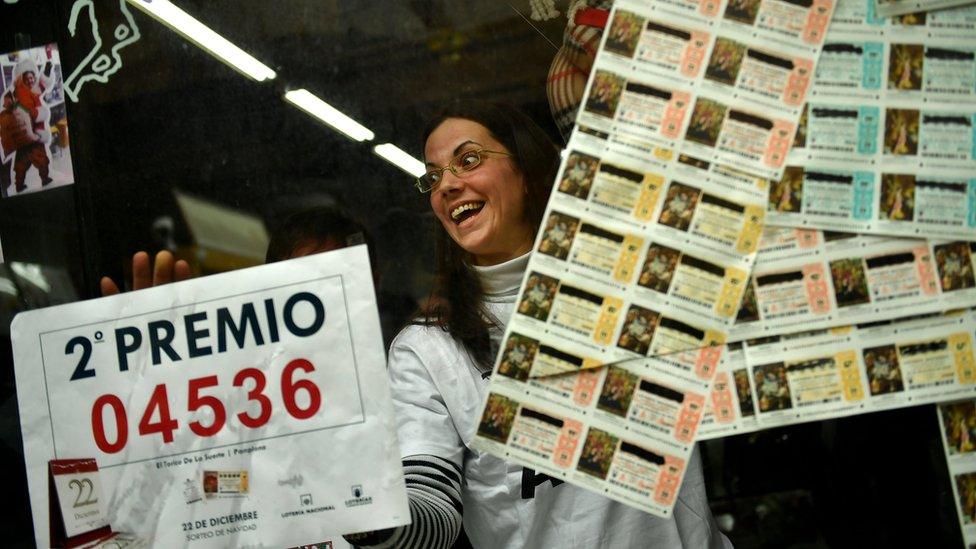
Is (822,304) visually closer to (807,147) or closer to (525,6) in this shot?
(807,147)

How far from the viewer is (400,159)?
1506 mm

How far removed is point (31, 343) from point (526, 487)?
0.88 m

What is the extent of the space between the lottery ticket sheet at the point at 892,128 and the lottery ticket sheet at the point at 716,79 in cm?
4

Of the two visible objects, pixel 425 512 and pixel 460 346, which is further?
pixel 460 346

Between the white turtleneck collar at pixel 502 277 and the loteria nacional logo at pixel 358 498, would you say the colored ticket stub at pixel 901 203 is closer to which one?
the white turtleneck collar at pixel 502 277

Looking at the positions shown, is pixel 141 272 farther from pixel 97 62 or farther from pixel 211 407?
pixel 97 62

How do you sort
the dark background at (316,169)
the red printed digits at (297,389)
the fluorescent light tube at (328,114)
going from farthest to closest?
the fluorescent light tube at (328,114) < the dark background at (316,169) < the red printed digits at (297,389)

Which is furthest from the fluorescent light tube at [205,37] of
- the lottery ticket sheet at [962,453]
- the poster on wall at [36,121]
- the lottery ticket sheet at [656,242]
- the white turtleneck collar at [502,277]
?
the lottery ticket sheet at [962,453]

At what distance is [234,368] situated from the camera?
133 cm

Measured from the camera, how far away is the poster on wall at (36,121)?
5.34 ft

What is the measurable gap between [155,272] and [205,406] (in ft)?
0.89

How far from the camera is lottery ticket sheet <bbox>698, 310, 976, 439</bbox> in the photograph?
1.21 meters

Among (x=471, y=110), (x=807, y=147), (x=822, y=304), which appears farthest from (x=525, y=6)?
(x=822, y=304)

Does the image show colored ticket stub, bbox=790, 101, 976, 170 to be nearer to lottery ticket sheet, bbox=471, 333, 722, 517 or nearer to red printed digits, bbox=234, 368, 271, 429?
lottery ticket sheet, bbox=471, 333, 722, 517
